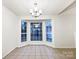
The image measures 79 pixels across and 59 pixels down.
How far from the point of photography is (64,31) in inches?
278

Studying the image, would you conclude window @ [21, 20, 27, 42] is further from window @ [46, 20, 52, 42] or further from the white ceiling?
the white ceiling

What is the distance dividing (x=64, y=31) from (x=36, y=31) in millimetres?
2696

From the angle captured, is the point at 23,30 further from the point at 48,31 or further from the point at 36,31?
the point at 48,31

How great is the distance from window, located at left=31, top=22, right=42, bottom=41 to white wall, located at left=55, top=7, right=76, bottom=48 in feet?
6.81

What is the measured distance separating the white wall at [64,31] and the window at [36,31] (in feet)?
6.81

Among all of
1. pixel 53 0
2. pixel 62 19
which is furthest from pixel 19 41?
pixel 53 0

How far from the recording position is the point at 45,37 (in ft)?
28.0

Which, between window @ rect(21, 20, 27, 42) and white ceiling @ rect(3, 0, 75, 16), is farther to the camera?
window @ rect(21, 20, 27, 42)

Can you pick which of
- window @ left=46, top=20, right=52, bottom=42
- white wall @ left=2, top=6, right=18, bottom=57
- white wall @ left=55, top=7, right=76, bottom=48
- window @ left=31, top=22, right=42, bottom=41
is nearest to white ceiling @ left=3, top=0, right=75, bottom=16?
white wall @ left=2, top=6, right=18, bottom=57

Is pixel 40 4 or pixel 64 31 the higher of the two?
pixel 40 4

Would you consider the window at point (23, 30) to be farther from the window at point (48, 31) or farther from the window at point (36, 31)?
the window at point (48, 31)

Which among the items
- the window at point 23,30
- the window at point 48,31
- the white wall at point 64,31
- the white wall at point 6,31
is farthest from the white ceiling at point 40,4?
the window at point 23,30

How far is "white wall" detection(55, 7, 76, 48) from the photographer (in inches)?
277

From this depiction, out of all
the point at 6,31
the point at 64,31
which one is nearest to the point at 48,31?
the point at 64,31
